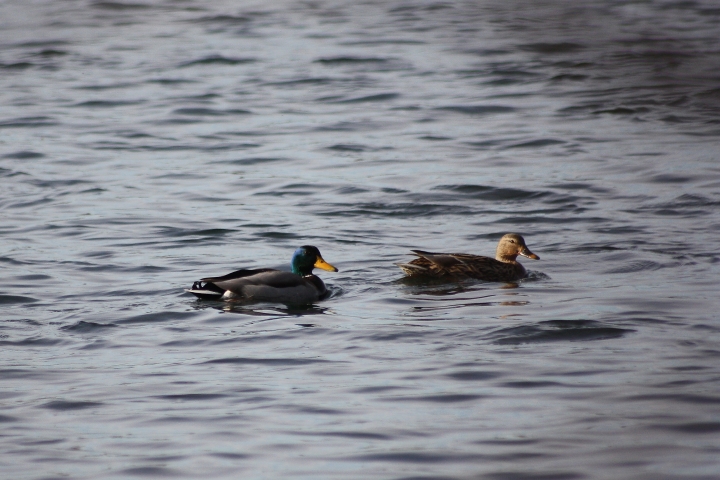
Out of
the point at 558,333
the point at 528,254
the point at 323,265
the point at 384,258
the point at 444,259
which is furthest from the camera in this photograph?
the point at 384,258

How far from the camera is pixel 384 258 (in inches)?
467

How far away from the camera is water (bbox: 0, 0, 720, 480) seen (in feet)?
14.7

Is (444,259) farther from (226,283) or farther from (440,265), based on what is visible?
(226,283)

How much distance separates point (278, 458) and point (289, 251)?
7.22 metres

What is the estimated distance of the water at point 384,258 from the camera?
4.48m

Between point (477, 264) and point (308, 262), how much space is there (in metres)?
1.67

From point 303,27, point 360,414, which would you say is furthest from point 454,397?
point 303,27

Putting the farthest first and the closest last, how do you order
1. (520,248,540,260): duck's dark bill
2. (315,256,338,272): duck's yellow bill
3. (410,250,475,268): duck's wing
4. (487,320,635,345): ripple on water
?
(520,248,540,260): duck's dark bill
(315,256,338,272): duck's yellow bill
(410,250,475,268): duck's wing
(487,320,635,345): ripple on water

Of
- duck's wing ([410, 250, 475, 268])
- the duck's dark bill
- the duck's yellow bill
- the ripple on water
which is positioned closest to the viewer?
the ripple on water

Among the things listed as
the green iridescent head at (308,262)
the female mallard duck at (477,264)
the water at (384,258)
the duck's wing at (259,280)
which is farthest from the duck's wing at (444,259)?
the duck's wing at (259,280)

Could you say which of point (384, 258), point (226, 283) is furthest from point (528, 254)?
point (226, 283)

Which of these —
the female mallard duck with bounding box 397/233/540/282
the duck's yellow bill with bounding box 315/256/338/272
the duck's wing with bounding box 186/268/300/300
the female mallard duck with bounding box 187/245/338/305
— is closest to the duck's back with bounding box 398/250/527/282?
the female mallard duck with bounding box 397/233/540/282

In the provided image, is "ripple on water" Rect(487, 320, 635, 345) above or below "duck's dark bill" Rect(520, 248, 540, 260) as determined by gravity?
above

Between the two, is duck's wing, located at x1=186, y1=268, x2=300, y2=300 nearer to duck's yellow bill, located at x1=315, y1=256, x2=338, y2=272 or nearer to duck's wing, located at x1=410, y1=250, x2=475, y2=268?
duck's yellow bill, located at x1=315, y1=256, x2=338, y2=272
